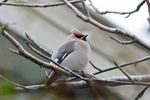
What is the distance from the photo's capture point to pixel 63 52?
3.17 metres

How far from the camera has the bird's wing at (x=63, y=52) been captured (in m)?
3.03

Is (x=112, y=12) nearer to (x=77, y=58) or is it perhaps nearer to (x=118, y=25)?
(x=77, y=58)

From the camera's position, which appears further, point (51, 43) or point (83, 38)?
point (51, 43)

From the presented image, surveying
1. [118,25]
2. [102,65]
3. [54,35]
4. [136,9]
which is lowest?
[102,65]

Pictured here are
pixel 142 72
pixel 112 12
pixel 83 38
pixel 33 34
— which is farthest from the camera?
pixel 33 34

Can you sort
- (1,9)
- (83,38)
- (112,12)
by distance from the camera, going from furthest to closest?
(1,9), (83,38), (112,12)

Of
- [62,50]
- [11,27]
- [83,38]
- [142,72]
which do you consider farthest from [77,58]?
[11,27]

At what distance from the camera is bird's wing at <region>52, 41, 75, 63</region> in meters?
3.03

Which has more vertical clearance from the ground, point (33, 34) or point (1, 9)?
point (1, 9)

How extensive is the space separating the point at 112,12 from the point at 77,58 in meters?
0.86

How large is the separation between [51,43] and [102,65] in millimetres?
859

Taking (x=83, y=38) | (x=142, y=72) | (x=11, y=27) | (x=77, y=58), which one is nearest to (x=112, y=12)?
(x=142, y=72)

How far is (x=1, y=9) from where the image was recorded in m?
4.57

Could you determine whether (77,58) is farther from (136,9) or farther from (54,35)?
(54,35)
